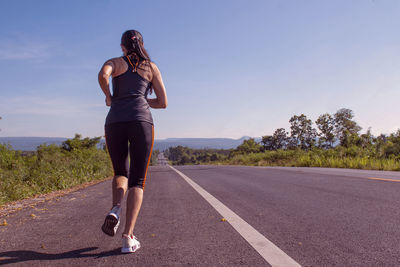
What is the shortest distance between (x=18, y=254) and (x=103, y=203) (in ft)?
8.81

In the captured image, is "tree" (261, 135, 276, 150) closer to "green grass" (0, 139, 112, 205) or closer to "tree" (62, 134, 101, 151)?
"tree" (62, 134, 101, 151)

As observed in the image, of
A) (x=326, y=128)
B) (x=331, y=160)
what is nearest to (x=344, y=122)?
(x=326, y=128)

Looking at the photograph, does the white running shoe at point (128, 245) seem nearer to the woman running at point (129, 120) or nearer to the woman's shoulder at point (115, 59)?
the woman running at point (129, 120)

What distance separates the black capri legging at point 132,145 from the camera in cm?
255

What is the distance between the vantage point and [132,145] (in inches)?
102

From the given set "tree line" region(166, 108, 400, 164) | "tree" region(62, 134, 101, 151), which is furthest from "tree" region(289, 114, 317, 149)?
"tree" region(62, 134, 101, 151)

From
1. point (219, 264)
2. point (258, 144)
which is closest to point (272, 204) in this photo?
point (219, 264)

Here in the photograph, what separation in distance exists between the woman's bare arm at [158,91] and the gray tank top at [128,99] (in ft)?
0.47

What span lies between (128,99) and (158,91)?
34 cm

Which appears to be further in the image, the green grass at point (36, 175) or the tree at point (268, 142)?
the tree at point (268, 142)

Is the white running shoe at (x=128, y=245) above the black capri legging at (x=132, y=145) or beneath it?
beneath

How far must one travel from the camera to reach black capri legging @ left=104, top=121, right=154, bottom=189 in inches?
101

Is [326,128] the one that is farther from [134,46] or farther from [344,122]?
[134,46]

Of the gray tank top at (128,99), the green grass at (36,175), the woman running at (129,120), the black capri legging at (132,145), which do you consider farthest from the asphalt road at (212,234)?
the green grass at (36,175)
